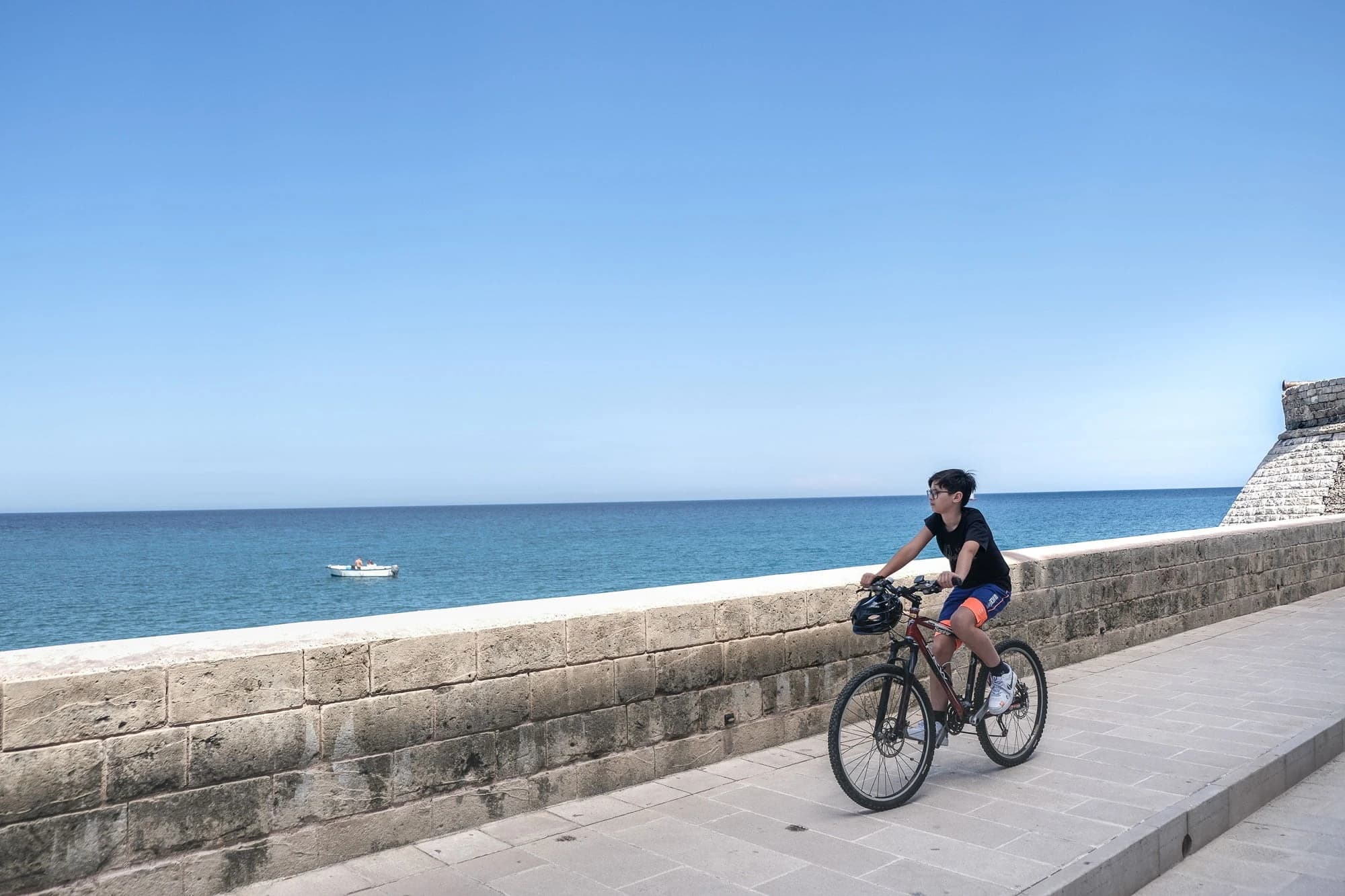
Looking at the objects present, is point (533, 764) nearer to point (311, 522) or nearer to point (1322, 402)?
point (1322, 402)

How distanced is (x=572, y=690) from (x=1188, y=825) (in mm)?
3015

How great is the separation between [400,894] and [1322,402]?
107ft

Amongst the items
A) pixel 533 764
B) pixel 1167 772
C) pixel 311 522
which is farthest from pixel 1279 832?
pixel 311 522

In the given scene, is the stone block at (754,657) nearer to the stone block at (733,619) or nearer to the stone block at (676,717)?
the stone block at (733,619)

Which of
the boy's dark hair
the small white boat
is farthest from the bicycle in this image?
the small white boat

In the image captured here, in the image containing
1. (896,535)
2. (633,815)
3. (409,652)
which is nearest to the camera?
(409,652)

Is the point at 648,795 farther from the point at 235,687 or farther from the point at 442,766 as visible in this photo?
the point at 235,687

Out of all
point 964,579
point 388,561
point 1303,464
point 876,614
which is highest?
point 1303,464

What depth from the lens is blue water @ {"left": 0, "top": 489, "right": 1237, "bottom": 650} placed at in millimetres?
46594

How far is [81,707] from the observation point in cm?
345

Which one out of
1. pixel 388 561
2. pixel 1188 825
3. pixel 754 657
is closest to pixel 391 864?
pixel 754 657

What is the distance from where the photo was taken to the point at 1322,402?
28828 mm

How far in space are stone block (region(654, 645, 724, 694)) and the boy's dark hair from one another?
155 cm

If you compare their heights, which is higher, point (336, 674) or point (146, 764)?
point (336, 674)
